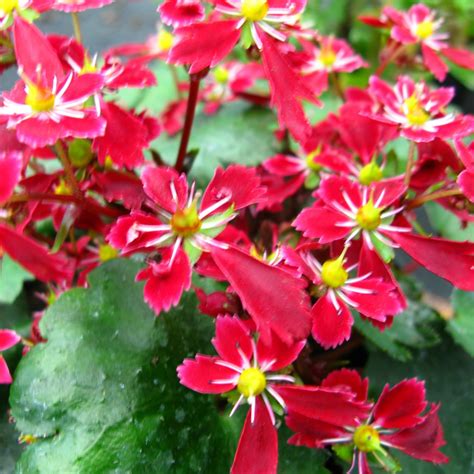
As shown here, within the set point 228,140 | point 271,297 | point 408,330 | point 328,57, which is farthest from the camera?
point 228,140

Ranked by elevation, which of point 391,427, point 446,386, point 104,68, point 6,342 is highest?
point 104,68

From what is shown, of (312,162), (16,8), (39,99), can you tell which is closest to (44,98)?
(39,99)

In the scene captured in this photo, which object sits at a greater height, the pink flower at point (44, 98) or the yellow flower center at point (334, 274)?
the pink flower at point (44, 98)

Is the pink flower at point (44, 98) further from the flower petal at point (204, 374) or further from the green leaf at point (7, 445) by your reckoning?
the green leaf at point (7, 445)

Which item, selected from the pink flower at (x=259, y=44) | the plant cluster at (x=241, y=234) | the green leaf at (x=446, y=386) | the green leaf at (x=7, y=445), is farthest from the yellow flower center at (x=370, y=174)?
the green leaf at (x=7, y=445)

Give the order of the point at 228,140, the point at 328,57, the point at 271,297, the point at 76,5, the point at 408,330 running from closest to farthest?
the point at 271,297 < the point at 76,5 < the point at 408,330 < the point at 328,57 < the point at 228,140

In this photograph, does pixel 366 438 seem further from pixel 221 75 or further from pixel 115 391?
pixel 221 75
